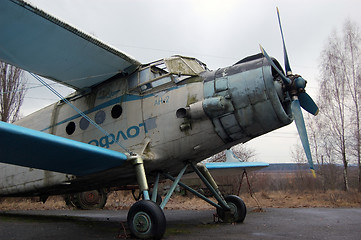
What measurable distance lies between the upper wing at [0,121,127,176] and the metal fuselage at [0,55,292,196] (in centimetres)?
55

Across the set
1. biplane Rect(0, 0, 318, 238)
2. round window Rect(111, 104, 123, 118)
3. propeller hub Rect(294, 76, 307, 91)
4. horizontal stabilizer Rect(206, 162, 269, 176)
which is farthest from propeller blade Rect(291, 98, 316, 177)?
horizontal stabilizer Rect(206, 162, 269, 176)

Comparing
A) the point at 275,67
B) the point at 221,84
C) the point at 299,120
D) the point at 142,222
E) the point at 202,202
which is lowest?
the point at 202,202

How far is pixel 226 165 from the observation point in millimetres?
9992

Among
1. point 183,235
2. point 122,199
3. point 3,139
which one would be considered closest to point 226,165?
point 183,235

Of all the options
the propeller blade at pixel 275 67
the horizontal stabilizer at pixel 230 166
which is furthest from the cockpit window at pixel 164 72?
the horizontal stabilizer at pixel 230 166

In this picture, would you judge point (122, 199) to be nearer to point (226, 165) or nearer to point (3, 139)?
point (226, 165)

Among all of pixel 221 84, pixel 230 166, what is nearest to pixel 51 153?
pixel 221 84

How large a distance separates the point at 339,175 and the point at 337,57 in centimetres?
1064

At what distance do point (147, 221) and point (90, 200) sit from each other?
10092 millimetres

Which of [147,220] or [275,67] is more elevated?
[275,67]

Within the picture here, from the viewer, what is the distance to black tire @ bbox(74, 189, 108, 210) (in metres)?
13.4

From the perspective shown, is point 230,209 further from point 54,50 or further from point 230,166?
point 54,50

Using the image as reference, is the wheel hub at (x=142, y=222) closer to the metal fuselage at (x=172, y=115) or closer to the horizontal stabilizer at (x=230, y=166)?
the metal fuselage at (x=172, y=115)

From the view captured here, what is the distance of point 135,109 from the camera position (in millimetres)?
6055
